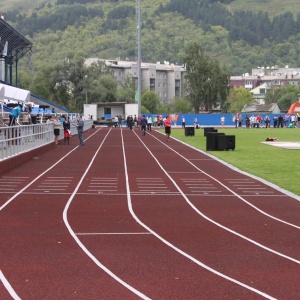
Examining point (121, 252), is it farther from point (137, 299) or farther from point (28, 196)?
point (28, 196)

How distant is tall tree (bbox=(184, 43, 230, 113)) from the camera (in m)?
130

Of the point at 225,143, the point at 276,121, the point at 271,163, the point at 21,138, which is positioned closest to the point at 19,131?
the point at 21,138

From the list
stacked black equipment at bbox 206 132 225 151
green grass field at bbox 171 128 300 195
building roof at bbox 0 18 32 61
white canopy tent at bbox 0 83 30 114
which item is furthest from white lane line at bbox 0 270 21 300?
building roof at bbox 0 18 32 61

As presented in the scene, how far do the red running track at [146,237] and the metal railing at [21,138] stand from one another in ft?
8.19

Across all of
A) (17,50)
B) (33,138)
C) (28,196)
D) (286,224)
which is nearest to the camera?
(286,224)

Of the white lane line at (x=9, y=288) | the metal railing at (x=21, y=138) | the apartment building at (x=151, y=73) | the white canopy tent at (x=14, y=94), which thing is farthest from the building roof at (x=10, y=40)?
the apartment building at (x=151, y=73)

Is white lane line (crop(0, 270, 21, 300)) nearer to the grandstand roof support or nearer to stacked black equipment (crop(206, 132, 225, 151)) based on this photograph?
stacked black equipment (crop(206, 132, 225, 151))

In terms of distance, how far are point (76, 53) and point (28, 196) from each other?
369 ft

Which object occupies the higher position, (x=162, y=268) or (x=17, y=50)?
(x=17, y=50)

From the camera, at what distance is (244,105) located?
6767 inches

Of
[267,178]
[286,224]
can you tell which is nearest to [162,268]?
[286,224]

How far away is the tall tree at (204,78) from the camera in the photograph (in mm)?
130250

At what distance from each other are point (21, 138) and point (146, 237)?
716 inches

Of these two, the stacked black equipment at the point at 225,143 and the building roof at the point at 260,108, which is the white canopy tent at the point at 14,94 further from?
the building roof at the point at 260,108
